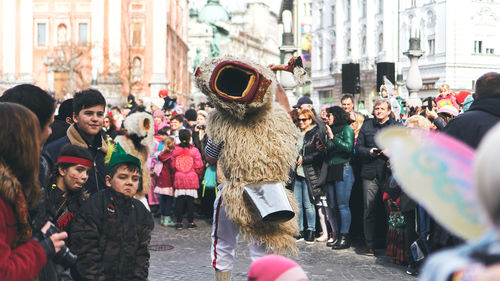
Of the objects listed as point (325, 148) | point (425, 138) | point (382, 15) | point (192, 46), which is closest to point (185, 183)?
point (325, 148)

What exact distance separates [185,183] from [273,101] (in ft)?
20.7

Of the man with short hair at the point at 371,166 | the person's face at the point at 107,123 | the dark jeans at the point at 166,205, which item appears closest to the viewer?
the man with short hair at the point at 371,166

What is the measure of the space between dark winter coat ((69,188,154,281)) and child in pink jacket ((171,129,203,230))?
738cm

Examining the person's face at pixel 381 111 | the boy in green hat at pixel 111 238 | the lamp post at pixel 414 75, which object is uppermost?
the lamp post at pixel 414 75

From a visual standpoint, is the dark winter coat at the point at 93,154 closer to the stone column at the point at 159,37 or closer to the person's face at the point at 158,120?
the person's face at the point at 158,120

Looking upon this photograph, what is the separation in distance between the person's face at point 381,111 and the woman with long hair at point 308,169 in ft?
3.74

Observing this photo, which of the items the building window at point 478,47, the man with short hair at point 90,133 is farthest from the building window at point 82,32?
the man with short hair at point 90,133

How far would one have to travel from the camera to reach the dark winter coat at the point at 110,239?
3943 millimetres

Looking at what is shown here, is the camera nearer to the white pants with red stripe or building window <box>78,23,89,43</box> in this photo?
the white pants with red stripe

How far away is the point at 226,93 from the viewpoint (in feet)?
18.1

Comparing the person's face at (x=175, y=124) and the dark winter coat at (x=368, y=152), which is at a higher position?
the person's face at (x=175, y=124)

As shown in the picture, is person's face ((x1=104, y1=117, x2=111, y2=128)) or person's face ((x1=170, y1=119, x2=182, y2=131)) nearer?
person's face ((x1=170, y1=119, x2=182, y2=131))

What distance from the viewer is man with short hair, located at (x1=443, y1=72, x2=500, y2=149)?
3969mm

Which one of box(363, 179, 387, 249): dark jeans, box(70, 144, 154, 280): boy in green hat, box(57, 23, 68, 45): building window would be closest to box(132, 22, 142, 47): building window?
box(57, 23, 68, 45): building window
